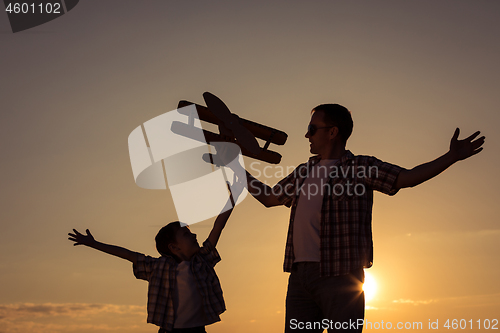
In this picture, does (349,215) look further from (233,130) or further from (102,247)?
(102,247)

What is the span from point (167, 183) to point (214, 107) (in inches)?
95.8

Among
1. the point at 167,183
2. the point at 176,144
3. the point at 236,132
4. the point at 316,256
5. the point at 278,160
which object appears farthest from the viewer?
the point at 167,183

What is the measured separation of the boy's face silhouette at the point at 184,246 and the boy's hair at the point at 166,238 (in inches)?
1.6

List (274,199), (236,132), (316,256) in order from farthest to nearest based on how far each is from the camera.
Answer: (236,132) < (274,199) < (316,256)

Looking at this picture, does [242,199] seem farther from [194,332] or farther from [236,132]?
[194,332]

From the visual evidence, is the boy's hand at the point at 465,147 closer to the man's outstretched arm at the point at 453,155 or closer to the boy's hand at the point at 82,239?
the man's outstretched arm at the point at 453,155

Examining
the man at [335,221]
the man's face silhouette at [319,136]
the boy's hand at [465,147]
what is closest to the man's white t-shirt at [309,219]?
the man at [335,221]

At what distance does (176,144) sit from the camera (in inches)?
231

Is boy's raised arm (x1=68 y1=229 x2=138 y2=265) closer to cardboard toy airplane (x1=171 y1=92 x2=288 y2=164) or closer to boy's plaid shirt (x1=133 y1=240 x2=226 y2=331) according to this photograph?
boy's plaid shirt (x1=133 y1=240 x2=226 y2=331)

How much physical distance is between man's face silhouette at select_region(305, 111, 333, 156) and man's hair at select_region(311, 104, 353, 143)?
4cm

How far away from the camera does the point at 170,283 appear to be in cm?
473

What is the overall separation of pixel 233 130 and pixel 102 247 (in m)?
1.75

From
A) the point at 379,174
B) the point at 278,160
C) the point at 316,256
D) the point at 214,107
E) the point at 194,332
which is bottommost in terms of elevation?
the point at 194,332

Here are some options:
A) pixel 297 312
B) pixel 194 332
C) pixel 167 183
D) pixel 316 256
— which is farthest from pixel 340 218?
pixel 167 183
